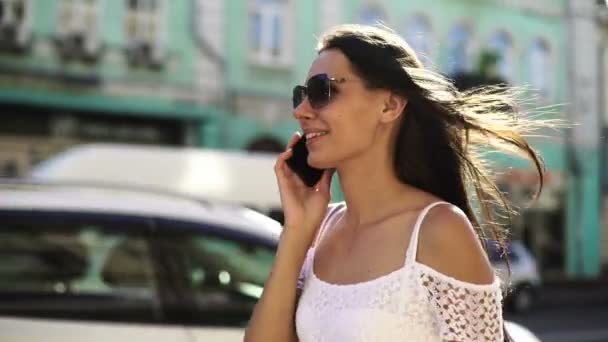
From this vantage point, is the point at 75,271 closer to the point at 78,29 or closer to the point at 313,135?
the point at 313,135

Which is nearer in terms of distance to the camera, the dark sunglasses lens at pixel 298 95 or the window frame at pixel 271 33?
the dark sunglasses lens at pixel 298 95

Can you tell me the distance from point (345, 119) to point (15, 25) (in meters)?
15.6

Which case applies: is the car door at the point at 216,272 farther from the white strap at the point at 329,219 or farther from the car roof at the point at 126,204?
the white strap at the point at 329,219

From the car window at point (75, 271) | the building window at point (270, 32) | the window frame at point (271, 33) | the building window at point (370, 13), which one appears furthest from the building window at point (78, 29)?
the car window at point (75, 271)

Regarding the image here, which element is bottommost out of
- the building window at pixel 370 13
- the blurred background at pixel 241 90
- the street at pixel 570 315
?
the street at pixel 570 315

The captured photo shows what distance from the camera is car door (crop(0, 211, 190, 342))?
10.8 feet

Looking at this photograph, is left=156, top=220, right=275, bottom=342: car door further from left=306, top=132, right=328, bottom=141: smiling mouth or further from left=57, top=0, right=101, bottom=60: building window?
left=57, top=0, right=101, bottom=60: building window

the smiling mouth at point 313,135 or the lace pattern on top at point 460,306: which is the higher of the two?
the smiling mouth at point 313,135

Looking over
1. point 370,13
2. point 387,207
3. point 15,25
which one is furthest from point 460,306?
point 370,13

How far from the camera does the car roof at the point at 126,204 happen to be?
343 centimetres

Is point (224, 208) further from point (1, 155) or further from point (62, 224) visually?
point (1, 155)

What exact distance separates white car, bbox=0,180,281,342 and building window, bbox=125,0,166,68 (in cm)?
1457

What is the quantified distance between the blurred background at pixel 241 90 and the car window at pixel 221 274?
7728 millimetres

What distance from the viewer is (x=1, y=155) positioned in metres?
16.2
